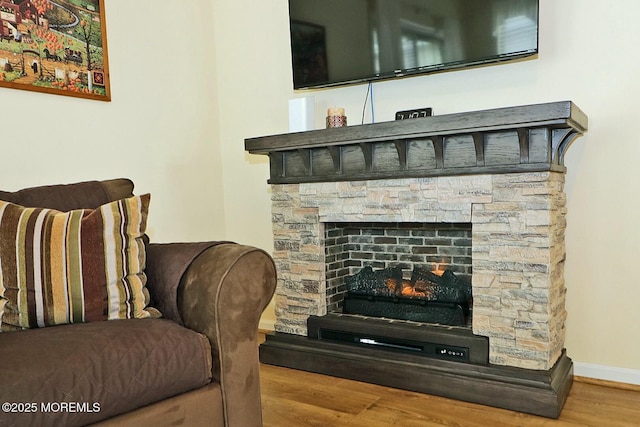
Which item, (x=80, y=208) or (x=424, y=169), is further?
(x=424, y=169)

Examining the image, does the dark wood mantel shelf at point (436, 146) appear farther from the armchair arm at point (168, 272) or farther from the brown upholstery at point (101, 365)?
the brown upholstery at point (101, 365)

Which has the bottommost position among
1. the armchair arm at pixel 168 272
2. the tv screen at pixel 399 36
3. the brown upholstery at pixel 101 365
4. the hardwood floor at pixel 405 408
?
the hardwood floor at pixel 405 408

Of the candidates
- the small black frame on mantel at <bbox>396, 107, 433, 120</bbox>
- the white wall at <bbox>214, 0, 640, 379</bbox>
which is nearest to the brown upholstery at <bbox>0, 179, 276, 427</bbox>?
the small black frame on mantel at <bbox>396, 107, 433, 120</bbox>

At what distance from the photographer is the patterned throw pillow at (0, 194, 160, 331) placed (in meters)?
1.52

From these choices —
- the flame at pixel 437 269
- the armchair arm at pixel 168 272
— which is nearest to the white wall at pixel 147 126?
the armchair arm at pixel 168 272

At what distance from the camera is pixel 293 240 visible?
2.66 metres

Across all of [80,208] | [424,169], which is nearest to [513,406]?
[424,169]

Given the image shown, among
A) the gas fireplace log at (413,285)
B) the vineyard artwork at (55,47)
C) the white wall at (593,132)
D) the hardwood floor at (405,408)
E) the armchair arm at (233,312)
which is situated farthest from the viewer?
the gas fireplace log at (413,285)

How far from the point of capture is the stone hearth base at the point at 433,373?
2.01m

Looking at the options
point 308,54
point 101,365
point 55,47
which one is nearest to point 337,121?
point 308,54

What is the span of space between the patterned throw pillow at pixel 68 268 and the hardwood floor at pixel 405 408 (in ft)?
2.59

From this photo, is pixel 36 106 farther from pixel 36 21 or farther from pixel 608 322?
pixel 608 322

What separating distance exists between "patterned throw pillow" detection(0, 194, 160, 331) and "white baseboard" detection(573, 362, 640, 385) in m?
1.88

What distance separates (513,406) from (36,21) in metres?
2.69
